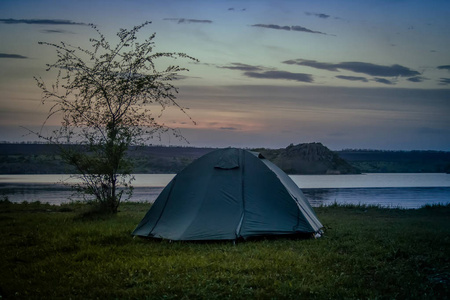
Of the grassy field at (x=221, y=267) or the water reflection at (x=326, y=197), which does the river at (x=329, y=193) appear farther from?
the grassy field at (x=221, y=267)

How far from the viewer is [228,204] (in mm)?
12820

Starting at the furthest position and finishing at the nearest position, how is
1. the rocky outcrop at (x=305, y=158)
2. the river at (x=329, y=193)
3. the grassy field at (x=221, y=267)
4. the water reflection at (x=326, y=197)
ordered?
1. the rocky outcrop at (x=305, y=158)
2. the river at (x=329, y=193)
3. the water reflection at (x=326, y=197)
4. the grassy field at (x=221, y=267)

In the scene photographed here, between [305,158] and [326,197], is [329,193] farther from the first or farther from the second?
[305,158]

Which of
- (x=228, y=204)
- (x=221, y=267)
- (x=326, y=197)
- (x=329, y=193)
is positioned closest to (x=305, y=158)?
(x=329, y=193)

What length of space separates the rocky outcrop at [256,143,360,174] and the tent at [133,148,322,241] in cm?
7131

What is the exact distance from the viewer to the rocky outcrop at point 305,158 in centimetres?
8800

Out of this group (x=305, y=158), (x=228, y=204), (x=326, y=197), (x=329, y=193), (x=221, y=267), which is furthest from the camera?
(x=305, y=158)

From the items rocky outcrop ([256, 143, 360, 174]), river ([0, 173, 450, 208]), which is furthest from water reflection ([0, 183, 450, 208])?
rocky outcrop ([256, 143, 360, 174])

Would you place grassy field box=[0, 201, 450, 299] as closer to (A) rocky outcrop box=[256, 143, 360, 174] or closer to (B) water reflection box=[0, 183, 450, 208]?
(B) water reflection box=[0, 183, 450, 208]

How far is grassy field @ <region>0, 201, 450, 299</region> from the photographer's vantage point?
306 inches

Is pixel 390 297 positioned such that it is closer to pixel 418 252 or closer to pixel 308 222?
pixel 418 252

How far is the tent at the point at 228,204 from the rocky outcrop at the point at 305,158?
234 feet

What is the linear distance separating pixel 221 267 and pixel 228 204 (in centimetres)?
376

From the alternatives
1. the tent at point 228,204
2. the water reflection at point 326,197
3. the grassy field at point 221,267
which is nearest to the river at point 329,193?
the water reflection at point 326,197
